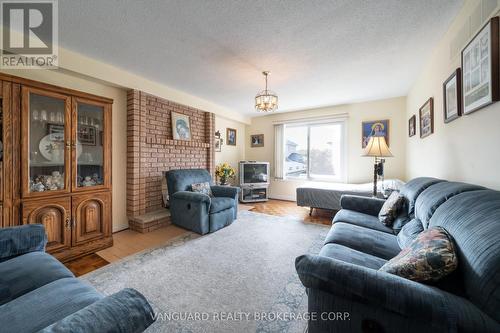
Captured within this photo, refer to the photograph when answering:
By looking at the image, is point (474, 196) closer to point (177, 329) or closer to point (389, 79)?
point (177, 329)

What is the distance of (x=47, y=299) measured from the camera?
911mm

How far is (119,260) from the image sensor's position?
6.85 feet

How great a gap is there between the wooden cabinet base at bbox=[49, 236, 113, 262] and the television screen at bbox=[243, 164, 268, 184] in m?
3.13

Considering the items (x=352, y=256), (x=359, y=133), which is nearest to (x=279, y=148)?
(x=359, y=133)

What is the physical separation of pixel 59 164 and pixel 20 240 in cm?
107

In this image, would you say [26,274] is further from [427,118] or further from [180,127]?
[427,118]

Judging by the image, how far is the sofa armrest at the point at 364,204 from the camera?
7.53 feet

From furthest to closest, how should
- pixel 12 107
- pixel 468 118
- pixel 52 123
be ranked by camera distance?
pixel 52 123
pixel 12 107
pixel 468 118

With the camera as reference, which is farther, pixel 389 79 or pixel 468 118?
pixel 389 79

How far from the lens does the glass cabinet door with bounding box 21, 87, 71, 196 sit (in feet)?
5.96

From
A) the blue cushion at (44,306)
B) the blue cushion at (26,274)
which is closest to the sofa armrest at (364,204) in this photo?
the blue cushion at (44,306)

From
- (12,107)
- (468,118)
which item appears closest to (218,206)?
(12,107)

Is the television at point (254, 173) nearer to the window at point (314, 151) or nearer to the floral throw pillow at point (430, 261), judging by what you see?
the window at point (314, 151)

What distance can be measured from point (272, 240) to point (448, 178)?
2019 mm
